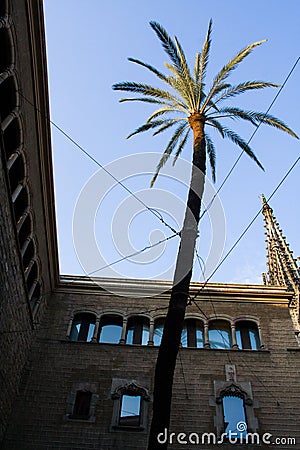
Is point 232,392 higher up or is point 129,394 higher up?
point 232,392

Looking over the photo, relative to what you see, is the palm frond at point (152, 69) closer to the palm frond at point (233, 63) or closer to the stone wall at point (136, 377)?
the palm frond at point (233, 63)

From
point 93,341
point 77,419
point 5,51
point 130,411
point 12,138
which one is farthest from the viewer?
point 93,341

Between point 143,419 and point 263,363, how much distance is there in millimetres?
5135

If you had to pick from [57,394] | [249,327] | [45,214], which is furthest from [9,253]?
[249,327]

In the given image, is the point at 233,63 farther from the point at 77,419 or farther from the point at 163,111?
the point at 77,419

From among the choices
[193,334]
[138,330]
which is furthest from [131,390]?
[193,334]

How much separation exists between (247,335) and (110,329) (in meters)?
5.82

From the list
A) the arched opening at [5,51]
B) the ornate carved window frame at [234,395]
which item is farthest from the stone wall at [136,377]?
the arched opening at [5,51]

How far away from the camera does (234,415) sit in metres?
14.7

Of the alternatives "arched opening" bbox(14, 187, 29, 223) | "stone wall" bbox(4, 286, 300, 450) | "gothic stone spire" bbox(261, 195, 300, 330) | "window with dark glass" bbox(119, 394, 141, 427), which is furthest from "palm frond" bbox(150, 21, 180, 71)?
"gothic stone spire" bbox(261, 195, 300, 330)

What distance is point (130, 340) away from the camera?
17016 millimetres

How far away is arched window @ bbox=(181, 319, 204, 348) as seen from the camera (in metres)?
16.9

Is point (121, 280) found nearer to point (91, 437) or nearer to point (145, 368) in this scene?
point (145, 368)

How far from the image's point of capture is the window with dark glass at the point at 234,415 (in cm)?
1420
